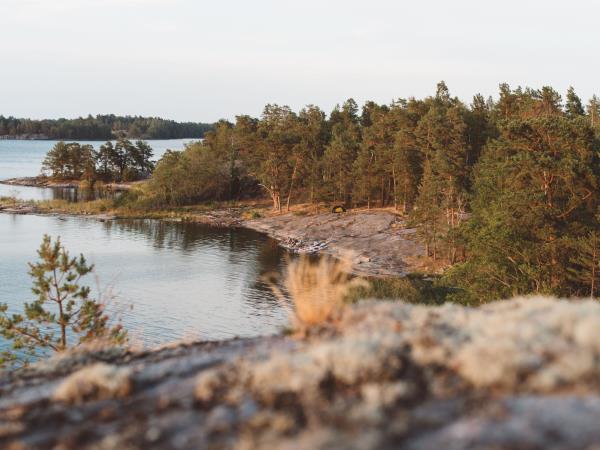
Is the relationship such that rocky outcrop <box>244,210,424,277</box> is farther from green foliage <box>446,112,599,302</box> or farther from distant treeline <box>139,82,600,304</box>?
green foliage <box>446,112,599,302</box>

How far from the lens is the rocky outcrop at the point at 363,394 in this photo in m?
4.70

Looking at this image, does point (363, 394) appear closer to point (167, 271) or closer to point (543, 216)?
point (543, 216)

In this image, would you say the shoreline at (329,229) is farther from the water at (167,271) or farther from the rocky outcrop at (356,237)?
the water at (167,271)

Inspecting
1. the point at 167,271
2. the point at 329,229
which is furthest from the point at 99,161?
the point at 167,271

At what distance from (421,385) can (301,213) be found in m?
87.6

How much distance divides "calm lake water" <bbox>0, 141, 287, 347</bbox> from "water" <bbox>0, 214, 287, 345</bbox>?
0.07 metres

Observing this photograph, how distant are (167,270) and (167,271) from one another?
42cm

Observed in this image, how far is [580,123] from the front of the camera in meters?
33.8

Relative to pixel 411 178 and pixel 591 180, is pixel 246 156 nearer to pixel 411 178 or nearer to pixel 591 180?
pixel 411 178

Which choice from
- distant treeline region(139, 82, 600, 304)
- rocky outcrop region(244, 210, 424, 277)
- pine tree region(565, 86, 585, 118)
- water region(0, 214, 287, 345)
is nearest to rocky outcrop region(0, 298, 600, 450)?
water region(0, 214, 287, 345)

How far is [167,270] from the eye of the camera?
57531 millimetres

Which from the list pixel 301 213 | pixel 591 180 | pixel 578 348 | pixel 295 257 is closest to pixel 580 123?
pixel 591 180

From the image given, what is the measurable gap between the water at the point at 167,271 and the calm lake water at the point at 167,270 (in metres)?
0.07

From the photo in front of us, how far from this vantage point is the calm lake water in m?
40.6
